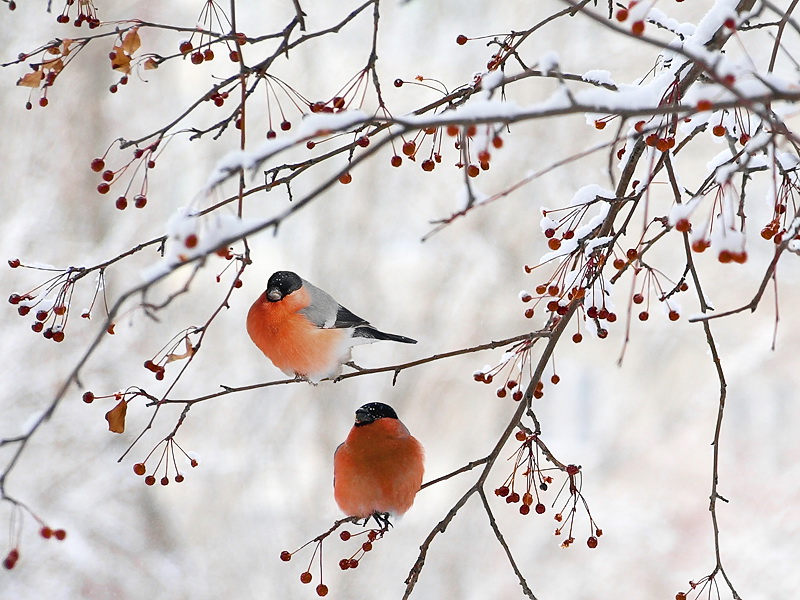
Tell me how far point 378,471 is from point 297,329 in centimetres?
25

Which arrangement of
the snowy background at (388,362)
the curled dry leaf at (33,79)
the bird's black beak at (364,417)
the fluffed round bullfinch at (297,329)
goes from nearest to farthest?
the curled dry leaf at (33,79) < the fluffed round bullfinch at (297,329) < the bird's black beak at (364,417) < the snowy background at (388,362)

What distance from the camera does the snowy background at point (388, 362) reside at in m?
3.22

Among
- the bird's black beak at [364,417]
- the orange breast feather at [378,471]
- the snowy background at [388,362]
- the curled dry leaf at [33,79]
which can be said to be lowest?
the orange breast feather at [378,471]

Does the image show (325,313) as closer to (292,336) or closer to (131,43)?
(292,336)

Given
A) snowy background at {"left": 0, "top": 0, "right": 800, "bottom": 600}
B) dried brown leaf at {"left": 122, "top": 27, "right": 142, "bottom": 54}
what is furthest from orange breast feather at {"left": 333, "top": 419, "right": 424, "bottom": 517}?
snowy background at {"left": 0, "top": 0, "right": 800, "bottom": 600}

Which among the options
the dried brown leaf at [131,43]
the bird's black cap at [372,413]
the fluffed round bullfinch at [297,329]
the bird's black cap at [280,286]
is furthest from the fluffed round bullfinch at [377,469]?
the dried brown leaf at [131,43]

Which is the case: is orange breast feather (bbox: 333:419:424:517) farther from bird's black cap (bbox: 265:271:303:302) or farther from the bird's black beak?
bird's black cap (bbox: 265:271:303:302)

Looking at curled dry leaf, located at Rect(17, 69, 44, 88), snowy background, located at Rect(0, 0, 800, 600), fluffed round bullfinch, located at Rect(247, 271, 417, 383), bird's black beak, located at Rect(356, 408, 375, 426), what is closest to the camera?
curled dry leaf, located at Rect(17, 69, 44, 88)

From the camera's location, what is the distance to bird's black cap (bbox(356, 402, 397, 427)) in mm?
1381

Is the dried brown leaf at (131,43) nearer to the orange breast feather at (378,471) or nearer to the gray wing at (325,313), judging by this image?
the gray wing at (325,313)

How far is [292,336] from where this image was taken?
125cm

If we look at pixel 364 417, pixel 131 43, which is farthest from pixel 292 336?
pixel 131 43

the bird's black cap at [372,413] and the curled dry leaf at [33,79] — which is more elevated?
the bird's black cap at [372,413]

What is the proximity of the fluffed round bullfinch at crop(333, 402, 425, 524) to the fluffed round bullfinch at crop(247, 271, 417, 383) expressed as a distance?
13 cm
